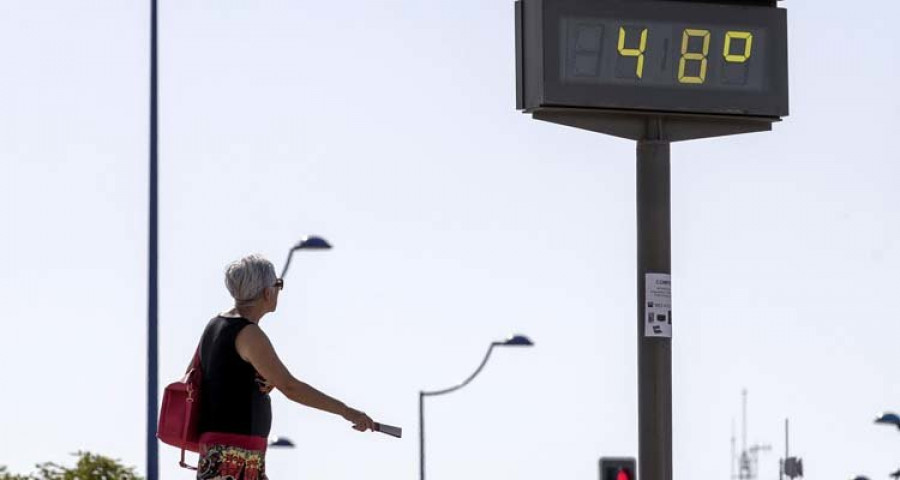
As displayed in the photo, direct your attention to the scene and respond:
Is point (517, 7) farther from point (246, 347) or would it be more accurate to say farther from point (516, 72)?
point (246, 347)

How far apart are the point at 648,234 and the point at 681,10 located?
1309mm

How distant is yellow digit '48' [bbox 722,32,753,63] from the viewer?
15.4 metres

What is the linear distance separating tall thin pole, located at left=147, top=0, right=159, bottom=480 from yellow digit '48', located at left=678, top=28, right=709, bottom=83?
1006cm

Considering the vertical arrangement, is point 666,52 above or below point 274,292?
above

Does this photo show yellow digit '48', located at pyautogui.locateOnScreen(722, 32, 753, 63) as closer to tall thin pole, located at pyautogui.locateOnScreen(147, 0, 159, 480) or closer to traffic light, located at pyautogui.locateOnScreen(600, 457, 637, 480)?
→ traffic light, located at pyautogui.locateOnScreen(600, 457, 637, 480)

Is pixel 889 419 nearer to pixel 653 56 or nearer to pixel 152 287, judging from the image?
pixel 152 287

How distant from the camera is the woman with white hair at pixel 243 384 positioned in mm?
11516

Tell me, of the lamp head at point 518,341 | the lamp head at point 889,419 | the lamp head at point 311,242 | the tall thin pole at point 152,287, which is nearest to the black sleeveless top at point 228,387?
the tall thin pole at point 152,287

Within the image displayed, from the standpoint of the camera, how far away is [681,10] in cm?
1543

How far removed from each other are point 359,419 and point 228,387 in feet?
1.87

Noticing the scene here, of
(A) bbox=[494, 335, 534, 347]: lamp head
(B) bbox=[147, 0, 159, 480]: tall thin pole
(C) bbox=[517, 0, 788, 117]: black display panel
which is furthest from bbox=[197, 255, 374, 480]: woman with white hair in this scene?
(A) bbox=[494, 335, 534, 347]: lamp head

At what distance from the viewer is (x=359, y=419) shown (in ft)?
37.9

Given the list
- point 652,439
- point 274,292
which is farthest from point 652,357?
point 274,292

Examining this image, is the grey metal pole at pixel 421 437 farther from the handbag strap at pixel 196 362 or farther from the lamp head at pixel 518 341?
the handbag strap at pixel 196 362
